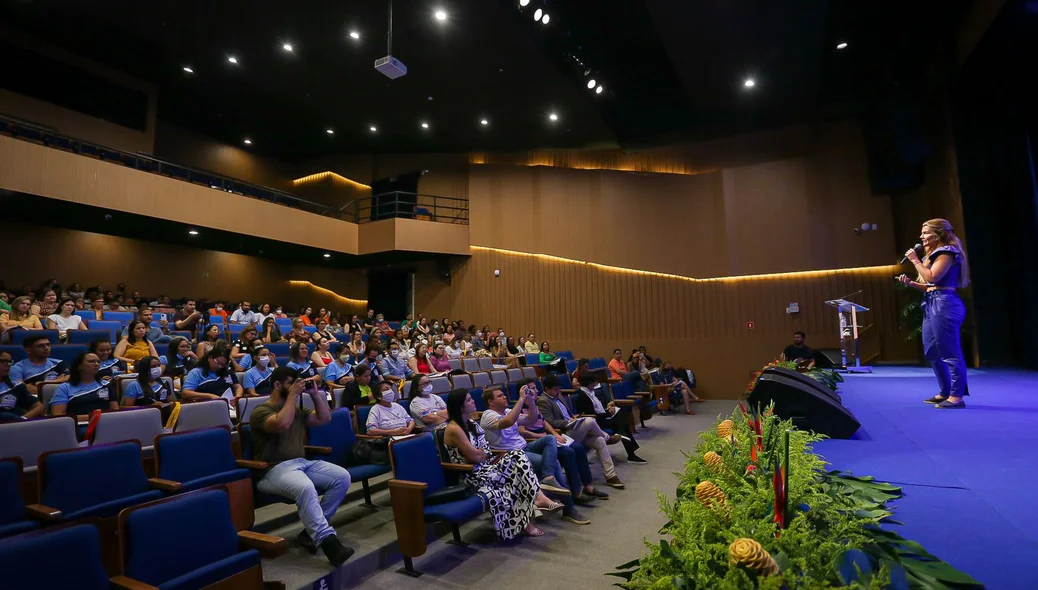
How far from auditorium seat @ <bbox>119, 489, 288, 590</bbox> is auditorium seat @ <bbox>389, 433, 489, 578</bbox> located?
33.8 inches

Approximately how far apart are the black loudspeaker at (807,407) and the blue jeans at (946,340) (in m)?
0.84

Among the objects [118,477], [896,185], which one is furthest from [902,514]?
[896,185]

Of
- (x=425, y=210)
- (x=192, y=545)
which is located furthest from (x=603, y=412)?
(x=425, y=210)

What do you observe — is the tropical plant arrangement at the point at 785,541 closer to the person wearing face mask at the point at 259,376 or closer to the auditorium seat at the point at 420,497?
the auditorium seat at the point at 420,497

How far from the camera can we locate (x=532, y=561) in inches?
111

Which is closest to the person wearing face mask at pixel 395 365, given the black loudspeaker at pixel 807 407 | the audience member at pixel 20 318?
the audience member at pixel 20 318

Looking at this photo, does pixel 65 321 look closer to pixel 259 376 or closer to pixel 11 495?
pixel 259 376

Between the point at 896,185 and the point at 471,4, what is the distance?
701 cm

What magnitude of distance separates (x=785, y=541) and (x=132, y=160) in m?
10.7

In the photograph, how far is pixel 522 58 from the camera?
7.91 m

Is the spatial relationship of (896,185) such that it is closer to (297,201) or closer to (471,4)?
(471,4)

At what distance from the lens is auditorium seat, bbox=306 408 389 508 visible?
135 inches

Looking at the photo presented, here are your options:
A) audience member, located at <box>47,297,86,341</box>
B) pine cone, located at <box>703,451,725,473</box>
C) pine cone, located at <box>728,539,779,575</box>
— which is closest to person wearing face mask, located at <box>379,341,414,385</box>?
audience member, located at <box>47,297,86,341</box>

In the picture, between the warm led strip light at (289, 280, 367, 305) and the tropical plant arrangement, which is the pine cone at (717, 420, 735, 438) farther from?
the warm led strip light at (289, 280, 367, 305)
